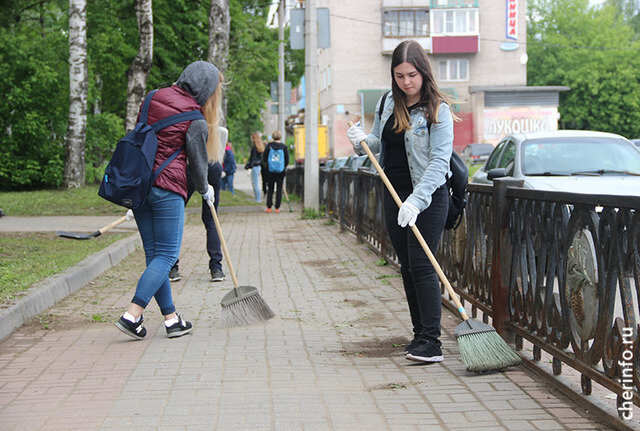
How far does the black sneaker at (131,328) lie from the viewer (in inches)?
225

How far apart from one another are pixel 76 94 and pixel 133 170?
17.7 metres

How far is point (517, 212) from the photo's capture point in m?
5.17

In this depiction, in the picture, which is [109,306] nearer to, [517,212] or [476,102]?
[517,212]

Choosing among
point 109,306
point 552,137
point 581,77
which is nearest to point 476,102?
point 581,77

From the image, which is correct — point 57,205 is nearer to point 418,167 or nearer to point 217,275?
point 217,275

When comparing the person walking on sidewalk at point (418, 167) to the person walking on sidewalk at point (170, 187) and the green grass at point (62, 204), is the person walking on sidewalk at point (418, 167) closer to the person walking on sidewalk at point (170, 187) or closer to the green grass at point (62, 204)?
the person walking on sidewalk at point (170, 187)

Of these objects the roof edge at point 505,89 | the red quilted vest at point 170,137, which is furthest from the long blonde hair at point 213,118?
the roof edge at point 505,89

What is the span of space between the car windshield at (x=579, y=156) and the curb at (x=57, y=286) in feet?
15.8

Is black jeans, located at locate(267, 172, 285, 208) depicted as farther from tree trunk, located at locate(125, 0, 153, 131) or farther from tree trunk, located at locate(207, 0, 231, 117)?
tree trunk, located at locate(207, 0, 231, 117)

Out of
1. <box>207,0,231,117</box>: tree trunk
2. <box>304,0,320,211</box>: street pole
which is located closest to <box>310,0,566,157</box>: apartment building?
<box>207,0,231,117</box>: tree trunk

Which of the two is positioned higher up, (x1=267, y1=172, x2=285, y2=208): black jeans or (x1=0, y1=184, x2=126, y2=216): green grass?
(x1=267, y1=172, x2=285, y2=208): black jeans

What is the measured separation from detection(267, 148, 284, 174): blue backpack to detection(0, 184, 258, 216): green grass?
1752mm

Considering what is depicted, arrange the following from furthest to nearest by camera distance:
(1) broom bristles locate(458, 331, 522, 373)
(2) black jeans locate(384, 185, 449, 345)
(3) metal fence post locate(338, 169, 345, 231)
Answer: (3) metal fence post locate(338, 169, 345, 231) → (2) black jeans locate(384, 185, 449, 345) → (1) broom bristles locate(458, 331, 522, 373)

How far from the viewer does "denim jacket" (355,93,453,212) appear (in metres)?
4.92
